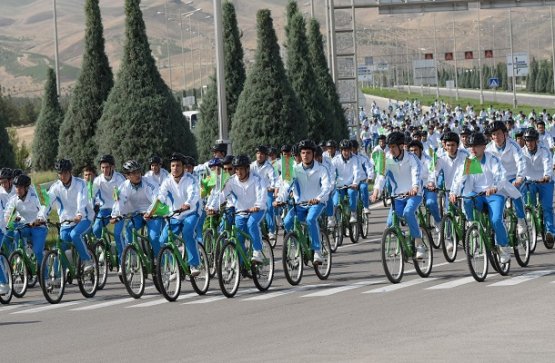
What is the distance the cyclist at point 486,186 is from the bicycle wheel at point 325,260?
201 cm

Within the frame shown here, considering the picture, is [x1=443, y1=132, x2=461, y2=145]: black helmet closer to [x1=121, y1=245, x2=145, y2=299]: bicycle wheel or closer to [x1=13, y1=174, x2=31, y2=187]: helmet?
[x1=121, y1=245, x2=145, y2=299]: bicycle wheel

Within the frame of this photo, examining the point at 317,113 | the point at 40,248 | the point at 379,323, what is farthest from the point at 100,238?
the point at 317,113

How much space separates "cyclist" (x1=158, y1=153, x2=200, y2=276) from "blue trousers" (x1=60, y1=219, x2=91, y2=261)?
4.24 feet

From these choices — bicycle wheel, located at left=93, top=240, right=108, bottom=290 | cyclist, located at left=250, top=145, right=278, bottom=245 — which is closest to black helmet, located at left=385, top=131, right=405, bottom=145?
bicycle wheel, located at left=93, top=240, right=108, bottom=290

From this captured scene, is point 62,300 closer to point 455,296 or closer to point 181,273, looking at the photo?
point 181,273

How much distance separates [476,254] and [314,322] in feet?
14.3

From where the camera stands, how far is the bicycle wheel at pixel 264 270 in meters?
19.3

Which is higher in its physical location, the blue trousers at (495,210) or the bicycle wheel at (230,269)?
the blue trousers at (495,210)

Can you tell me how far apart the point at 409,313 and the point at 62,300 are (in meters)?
6.16

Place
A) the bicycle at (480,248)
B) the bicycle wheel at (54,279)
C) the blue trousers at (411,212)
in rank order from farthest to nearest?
the blue trousers at (411,212) → the bicycle wheel at (54,279) → the bicycle at (480,248)

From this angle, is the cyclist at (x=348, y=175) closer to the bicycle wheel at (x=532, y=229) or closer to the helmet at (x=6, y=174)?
the bicycle wheel at (x=532, y=229)

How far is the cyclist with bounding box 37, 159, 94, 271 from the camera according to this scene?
20.3 meters

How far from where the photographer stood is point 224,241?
1895 cm

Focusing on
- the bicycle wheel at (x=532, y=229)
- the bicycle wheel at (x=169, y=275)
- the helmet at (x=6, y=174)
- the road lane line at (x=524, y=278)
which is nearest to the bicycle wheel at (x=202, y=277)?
the bicycle wheel at (x=169, y=275)
